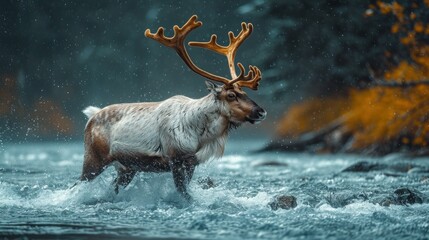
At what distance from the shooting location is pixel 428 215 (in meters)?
6.01

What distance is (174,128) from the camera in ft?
21.8

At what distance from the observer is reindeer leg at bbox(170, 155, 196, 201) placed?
6.61 meters

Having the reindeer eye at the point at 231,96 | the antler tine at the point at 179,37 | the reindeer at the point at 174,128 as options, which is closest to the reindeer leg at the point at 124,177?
the reindeer at the point at 174,128

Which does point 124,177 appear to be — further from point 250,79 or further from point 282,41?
point 282,41

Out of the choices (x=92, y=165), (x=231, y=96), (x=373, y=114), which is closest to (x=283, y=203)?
(x=231, y=96)

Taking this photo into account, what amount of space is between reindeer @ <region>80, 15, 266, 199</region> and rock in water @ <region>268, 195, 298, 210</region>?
2.19 feet

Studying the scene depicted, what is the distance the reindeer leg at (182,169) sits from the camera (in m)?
6.61

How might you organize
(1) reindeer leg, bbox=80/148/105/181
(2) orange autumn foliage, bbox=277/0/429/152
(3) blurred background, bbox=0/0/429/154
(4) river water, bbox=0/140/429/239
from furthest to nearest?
(3) blurred background, bbox=0/0/429/154 < (2) orange autumn foliage, bbox=277/0/429/152 < (1) reindeer leg, bbox=80/148/105/181 < (4) river water, bbox=0/140/429/239

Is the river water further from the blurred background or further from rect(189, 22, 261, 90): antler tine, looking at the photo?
the blurred background

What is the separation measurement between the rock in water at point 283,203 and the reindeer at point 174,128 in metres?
0.67

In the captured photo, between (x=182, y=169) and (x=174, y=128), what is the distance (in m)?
0.38

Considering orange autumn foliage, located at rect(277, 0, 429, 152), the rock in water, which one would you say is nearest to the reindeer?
the rock in water

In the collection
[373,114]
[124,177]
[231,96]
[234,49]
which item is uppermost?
[373,114]

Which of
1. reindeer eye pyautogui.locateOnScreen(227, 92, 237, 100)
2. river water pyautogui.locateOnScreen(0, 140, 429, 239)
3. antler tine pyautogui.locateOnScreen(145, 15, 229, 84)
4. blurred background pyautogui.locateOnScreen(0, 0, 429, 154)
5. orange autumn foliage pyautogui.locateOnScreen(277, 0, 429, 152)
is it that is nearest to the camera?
river water pyautogui.locateOnScreen(0, 140, 429, 239)
